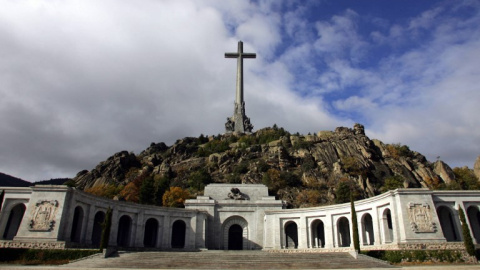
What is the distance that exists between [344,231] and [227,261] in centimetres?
1811

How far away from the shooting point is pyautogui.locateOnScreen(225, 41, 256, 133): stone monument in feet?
323

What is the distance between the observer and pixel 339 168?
77688mm

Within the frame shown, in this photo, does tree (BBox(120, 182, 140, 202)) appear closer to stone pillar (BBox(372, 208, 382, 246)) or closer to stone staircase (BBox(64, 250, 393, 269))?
stone staircase (BBox(64, 250, 393, 269))

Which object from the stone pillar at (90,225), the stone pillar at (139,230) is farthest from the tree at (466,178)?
the stone pillar at (90,225)

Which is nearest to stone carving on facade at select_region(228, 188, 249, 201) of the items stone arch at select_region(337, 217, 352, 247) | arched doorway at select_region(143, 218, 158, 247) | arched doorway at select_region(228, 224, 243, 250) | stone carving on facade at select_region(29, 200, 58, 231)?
arched doorway at select_region(228, 224, 243, 250)

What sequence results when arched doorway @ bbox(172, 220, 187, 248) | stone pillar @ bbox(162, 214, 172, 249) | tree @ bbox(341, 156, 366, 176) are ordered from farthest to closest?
1. tree @ bbox(341, 156, 366, 176)
2. arched doorway @ bbox(172, 220, 187, 248)
3. stone pillar @ bbox(162, 214, 172, 249)

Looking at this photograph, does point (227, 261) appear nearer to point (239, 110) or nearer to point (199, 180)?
point (199, 180)

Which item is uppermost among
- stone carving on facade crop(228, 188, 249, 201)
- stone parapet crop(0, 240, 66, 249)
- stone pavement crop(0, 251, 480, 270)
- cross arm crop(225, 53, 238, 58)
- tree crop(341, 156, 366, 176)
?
cross arm crop(225, 53, 238, 58)

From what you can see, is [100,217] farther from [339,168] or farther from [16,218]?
[339,168]

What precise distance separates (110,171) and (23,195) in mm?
55230

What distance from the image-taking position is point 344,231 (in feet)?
132

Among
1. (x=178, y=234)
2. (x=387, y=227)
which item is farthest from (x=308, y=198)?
(x=387, y=227)

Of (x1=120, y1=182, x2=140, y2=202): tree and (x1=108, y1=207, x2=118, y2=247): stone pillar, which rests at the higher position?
(x1=120, y1=182, x2=140, y2=202): tree

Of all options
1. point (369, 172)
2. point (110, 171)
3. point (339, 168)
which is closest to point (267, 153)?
point (339, 168)
